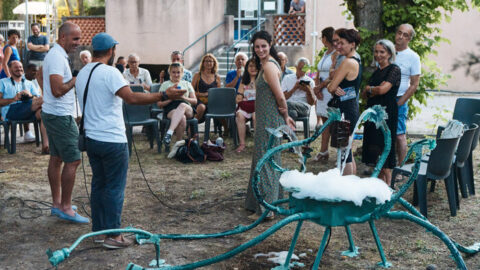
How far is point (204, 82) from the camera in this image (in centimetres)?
961

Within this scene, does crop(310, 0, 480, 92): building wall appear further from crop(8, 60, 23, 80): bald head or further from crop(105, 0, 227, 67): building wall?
crop(8, 60, 23, 80): bald head

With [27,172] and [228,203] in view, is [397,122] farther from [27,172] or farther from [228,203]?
[27,172]

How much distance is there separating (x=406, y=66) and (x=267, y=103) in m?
2.18

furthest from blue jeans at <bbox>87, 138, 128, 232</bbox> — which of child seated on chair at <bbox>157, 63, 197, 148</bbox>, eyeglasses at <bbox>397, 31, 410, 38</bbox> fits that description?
child seated on chair at <bbox>157, 63, 197, 148</bbox>

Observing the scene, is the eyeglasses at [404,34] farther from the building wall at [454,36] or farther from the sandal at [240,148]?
the building wall at [454,36]

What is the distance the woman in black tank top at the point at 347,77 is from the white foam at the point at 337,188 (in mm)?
2767

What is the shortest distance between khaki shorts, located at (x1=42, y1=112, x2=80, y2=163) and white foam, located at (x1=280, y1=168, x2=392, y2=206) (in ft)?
8.47

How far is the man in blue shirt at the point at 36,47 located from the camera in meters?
14.0

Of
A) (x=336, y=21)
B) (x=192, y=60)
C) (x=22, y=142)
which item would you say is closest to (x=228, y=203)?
(x=22, y=142)

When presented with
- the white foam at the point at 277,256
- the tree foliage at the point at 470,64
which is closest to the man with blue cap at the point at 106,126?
the white foam at the point at 277,256

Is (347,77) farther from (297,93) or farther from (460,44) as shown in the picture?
(460,44)

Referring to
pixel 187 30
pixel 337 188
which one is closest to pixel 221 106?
pixel 337 188

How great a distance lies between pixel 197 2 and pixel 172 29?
1332 millimetres

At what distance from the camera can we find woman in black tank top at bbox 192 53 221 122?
946 centimetres
